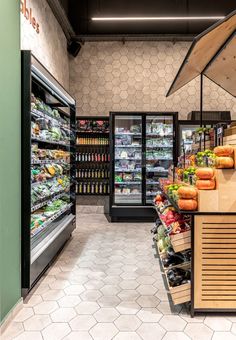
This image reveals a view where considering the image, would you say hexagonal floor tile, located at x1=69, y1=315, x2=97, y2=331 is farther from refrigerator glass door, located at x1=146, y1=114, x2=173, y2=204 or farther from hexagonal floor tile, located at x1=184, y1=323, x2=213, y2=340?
refrigerator glass door, located at x1=146, y1=114, x2=173, y2=204

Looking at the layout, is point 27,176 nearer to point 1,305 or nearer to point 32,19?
point 1,305

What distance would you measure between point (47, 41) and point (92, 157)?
2.74 metres

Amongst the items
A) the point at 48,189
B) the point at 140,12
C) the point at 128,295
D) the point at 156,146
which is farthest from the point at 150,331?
the point at 140,12

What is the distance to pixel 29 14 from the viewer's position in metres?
4.29

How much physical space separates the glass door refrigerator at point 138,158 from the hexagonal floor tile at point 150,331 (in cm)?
387

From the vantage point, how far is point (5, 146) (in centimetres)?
235

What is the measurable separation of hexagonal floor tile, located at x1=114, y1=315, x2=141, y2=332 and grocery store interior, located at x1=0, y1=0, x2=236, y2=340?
2cm

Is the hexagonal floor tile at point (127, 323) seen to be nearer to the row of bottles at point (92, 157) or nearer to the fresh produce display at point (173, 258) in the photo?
the fresh produce display at point (173, 258)

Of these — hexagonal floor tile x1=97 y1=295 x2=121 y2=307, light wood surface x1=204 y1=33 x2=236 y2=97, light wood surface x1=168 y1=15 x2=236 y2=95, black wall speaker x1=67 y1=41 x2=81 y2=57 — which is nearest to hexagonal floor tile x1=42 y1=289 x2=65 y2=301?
hexagonal floor tile x1=97 y1=295 x2=121 y2=307

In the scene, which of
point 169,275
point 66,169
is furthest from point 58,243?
point 169,275

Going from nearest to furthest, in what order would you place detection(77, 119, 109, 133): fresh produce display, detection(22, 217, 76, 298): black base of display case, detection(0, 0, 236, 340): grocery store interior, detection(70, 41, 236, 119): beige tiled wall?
detection(0, 0, 236, 340): grocery store interior → detection(22, 217, 76, 298): black base of display case → detection(77, 119, 109, 133): fresh produce display → detection(70, 41, 236, 119): beige tiled wall

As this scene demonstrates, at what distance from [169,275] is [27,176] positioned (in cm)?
161

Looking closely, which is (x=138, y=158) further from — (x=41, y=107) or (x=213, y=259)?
(x=213, y=259)

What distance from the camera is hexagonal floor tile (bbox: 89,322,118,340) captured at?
2191 millimetres
